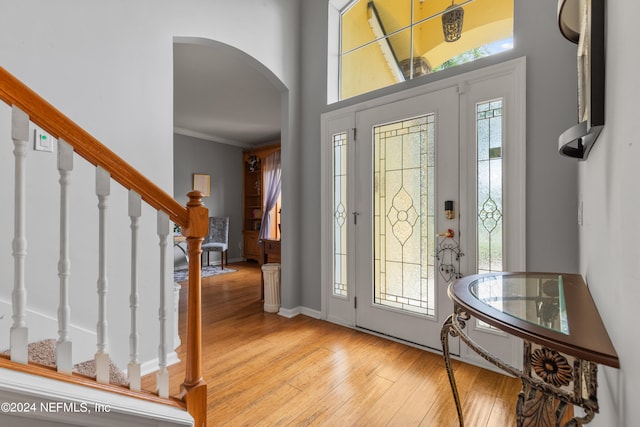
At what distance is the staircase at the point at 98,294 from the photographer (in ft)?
3.00

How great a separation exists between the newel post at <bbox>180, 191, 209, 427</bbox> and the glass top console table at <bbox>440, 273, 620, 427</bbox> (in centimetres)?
109

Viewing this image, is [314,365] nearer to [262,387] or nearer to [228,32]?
[262,387]

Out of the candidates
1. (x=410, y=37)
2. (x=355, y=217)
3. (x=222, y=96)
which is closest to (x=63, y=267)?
(x=355, y=217)

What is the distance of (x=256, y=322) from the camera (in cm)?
300

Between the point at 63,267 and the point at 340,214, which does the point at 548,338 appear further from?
the point at 340,214

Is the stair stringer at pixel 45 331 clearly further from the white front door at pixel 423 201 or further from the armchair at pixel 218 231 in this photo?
the armchair at pixel 218 231

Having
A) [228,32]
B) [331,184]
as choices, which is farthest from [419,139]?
[228,32]

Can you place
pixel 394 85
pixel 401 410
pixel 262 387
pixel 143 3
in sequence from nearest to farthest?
pixel 401 410 → pixel 262 387 → pixel 143 3 → pixel 394 85

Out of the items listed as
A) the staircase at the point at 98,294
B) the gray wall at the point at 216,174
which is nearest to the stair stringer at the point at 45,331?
the staircase at the point at 98,294

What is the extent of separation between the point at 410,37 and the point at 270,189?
173 inches

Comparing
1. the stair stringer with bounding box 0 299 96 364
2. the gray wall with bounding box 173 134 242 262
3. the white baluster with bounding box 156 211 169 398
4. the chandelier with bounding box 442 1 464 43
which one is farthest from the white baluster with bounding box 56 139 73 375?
the gray wall with bounding box 173 134 242 262

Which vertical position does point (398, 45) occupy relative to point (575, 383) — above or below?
above

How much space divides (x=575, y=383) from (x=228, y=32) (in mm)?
3036

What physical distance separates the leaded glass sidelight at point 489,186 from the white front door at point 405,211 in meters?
0.16
